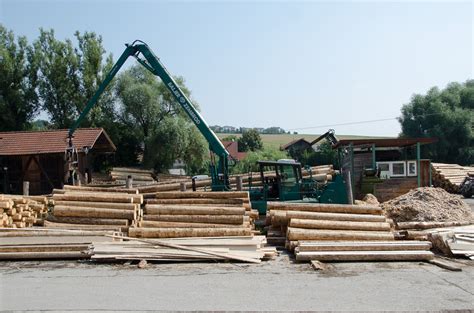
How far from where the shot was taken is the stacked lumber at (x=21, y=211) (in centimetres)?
1458

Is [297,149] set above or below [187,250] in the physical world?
above

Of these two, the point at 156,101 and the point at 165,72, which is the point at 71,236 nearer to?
the point at 165,72

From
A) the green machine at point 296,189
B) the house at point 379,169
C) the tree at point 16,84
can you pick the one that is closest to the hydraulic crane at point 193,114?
the green machine at point 296,189

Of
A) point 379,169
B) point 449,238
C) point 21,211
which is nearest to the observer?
point 449,238

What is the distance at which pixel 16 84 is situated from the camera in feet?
136

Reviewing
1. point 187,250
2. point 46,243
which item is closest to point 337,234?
point 187,250

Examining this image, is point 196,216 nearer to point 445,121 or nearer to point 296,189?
point 296,189

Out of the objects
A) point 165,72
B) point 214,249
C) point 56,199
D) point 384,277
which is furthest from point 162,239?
point 165,72

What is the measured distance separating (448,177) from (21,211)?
2613cm

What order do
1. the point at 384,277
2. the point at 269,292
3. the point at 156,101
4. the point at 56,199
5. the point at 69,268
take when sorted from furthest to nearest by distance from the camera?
the point at 156,101 < the point at 56,199 < the point at 69,268 < the point at 384,277 < the point at 269,292

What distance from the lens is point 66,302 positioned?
8219mm

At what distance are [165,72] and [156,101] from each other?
2172 cm

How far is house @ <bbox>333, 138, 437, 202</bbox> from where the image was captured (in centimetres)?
2269

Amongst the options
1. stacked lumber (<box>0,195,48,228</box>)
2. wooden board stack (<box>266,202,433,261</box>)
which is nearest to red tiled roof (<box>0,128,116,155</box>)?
stacked lumber (<box>0,195,48,228</box>)
